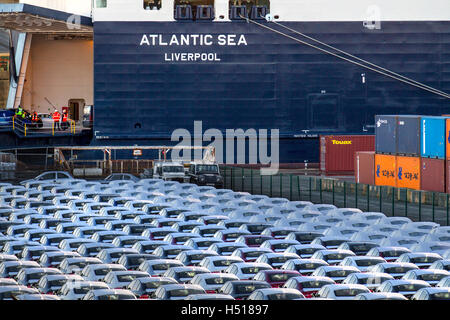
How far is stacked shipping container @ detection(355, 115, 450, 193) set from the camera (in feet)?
150

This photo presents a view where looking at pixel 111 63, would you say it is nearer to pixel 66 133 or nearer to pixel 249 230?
pixel 66 133

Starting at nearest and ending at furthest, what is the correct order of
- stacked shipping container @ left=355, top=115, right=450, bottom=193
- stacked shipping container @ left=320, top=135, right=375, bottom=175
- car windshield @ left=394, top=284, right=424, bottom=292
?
1. car windshield @ left=394, top=284, right=424, bottom=292
2. stacked shipping container @ left=355, top=115, right=450, bottom=193
3. stacked shipping container @ left=320, top=135, right=375, bottom=175

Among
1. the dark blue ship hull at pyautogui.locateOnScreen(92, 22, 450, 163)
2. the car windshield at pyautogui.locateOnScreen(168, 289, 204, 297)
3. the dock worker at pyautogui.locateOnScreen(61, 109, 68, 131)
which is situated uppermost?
the dark blue ship hull at pyautogui.locateOnScreen(92, 22, 450, 163)

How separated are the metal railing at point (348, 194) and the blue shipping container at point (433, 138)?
5162 millimetres

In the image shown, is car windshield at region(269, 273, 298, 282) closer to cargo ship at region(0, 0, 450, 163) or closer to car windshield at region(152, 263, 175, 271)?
car windshield at region(152, 263, 175, 271)

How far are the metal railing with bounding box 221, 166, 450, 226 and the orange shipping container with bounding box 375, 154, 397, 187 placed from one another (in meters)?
5.47

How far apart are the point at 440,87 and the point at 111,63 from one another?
2507 cm

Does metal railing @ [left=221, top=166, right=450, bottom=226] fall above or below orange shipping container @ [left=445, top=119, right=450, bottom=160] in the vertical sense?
below

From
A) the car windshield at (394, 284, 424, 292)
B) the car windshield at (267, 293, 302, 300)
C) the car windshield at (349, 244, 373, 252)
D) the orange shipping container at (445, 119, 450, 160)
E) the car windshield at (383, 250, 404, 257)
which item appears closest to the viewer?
the car windshield at (267, 293, 302, 300)

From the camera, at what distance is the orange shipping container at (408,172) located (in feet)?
156

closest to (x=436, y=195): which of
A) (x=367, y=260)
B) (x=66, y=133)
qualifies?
(x=367, y=260)

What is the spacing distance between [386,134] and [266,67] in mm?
20323

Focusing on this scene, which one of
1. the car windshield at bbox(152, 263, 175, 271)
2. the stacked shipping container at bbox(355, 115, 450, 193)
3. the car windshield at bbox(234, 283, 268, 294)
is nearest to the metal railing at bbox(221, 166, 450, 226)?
the stacked shipping container at bbox(355, 115, 450, 193)

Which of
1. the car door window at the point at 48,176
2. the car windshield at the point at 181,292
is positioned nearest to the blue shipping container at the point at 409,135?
the car door window at the point at 48,176
